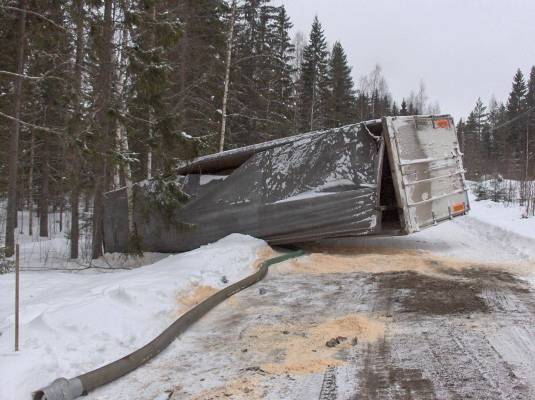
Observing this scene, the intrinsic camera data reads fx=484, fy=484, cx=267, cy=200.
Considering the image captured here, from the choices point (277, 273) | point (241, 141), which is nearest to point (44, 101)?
point (241, 141)

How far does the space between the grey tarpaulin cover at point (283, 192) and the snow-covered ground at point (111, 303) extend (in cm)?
78

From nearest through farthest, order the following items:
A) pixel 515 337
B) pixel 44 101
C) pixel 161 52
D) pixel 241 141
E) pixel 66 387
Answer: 1. pixel 66 387
2. pixel 515 337
3. pixel 161 52
4. pixel 44 101
5. pixel 241 141

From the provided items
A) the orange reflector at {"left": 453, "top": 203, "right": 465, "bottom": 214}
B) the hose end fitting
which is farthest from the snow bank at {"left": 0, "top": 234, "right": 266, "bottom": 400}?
the orange reflector at {"left": 453, "top": 203, "right": 465, "bottom": 214}

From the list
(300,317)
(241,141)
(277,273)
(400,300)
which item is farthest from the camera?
(241,141)

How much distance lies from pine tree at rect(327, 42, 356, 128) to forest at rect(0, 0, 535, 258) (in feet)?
7.75

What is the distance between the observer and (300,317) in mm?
5453

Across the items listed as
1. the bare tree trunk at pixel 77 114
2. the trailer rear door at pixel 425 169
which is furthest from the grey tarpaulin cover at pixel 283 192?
the bare tree trunk at pixel 77 114

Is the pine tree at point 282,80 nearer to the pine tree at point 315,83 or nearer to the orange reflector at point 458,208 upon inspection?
the pine tree at point 315,83

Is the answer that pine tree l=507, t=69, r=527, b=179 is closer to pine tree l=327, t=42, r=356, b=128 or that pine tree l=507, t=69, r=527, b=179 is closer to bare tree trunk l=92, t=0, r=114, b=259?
pine tree l=327, t=42, r=356, b=128

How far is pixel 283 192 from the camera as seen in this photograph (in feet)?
31.8

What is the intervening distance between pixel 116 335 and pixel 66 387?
1.04 meters

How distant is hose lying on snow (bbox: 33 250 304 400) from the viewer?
3418 millimetres

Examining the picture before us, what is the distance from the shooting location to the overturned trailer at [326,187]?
28.9 ft

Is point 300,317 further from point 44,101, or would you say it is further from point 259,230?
point 44,101
